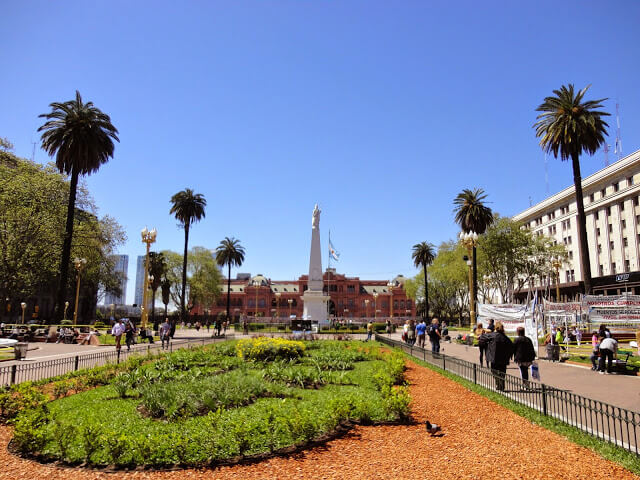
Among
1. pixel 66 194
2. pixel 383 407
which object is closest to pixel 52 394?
pixel 383 407

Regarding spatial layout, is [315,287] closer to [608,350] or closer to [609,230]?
[608,350]

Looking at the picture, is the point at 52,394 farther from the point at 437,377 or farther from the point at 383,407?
the point at 437,377

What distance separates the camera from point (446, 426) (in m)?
8.08

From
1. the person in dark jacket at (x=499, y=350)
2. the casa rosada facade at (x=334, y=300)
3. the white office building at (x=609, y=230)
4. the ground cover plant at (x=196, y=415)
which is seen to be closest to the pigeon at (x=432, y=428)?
the ground cover plant at (x=196, y=415)

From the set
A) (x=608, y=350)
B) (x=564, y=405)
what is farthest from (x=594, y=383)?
(x=564, y=405)

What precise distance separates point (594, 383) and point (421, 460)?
934 centimetres

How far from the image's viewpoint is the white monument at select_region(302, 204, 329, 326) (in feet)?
145

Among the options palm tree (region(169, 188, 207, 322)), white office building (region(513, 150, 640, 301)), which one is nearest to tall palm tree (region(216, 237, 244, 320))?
palm tree (region(169, 188, 207, 322))

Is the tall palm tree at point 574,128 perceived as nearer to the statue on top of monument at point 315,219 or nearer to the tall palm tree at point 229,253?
the statue on top of monument at point 315,219

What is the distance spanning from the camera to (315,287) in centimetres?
4434

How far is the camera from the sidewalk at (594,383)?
10.3 metres

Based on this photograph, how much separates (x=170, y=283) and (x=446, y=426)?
213 feet

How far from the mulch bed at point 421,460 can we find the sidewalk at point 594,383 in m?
3.69

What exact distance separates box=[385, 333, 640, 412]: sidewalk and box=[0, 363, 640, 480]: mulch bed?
3.69 meters
